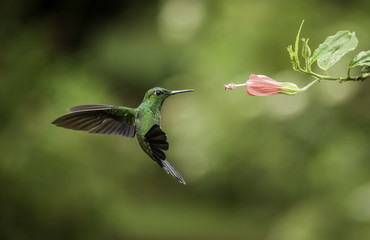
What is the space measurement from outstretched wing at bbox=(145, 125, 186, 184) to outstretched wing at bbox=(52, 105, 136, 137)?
5cm

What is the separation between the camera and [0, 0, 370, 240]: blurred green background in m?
2.10

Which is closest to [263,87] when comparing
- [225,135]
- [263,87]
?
[263,87]

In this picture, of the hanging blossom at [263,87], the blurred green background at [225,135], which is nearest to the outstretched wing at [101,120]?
the hanging blossom at [263,87]

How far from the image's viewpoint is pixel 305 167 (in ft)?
9.02

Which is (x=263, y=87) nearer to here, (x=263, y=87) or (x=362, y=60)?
(x=263, y=87)

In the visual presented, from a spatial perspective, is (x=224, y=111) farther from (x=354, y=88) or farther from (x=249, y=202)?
(x=249, y=202)

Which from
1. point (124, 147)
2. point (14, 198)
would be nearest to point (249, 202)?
point (124, 147)

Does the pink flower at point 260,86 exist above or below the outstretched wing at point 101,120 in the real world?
above

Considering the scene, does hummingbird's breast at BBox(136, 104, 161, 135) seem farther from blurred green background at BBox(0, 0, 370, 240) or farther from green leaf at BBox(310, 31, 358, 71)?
blurred green background at BBox(0, 0, 370, 240)

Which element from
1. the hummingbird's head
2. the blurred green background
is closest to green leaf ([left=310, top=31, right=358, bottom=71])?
the hummingbird's head

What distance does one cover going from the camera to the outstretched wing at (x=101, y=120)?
511 mm

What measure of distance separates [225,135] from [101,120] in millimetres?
2218

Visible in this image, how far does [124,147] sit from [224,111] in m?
1.29

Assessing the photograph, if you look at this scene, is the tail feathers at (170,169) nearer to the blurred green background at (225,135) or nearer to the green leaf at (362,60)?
the green leaf at (362,60)
